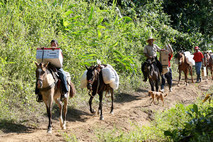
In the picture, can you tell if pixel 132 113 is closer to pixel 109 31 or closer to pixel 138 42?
pixel 109 31

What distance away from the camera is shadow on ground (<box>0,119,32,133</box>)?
8250 millimetres

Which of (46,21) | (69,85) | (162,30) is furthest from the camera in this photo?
(162,30)

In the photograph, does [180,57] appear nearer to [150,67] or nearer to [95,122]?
[150,67]

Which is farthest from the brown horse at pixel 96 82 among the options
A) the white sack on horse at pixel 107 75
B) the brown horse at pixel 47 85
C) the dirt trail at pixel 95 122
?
the brown horse at pixel 47 85

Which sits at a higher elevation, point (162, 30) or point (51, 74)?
point (162, 30)

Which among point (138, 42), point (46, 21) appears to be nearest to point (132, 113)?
point (46, 21)

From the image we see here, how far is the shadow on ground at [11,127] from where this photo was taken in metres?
8.25

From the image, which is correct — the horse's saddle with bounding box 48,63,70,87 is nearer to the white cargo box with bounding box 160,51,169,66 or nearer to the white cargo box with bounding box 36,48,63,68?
the white cargo box with bounding box 36,48,63,68

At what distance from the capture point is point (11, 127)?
841cm

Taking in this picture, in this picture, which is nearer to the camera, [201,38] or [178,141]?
[178,141]

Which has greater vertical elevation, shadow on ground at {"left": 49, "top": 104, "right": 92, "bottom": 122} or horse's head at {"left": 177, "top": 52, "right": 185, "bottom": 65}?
horse's head at {"left": 177, "top": 52, "right": 185, "bottom": 65}

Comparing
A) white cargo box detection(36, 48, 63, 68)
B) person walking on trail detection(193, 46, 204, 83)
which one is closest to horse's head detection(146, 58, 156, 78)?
white cargo box detection(36, 48, 63, 68)

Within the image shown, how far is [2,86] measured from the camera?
31.0ft

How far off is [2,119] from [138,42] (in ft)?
35.4
